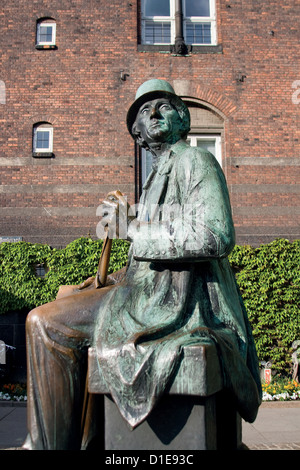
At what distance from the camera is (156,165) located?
7.97 ft

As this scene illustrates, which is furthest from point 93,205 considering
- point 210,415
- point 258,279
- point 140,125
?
point 210,415

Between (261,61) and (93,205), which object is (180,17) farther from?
(93,205)

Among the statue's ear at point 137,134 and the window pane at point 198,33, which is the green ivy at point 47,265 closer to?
the window pane at point 198,33

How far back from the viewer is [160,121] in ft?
7.80

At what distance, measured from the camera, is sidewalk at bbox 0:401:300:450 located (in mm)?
4932

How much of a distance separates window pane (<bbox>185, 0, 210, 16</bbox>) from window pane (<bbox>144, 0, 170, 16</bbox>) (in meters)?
0.58

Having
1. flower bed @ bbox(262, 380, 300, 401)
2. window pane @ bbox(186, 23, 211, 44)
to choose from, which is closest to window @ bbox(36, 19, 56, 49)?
window pane @ bbox(186, 23, 211, 44)

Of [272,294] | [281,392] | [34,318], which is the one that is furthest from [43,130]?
[34,318]

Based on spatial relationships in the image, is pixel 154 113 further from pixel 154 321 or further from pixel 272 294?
pixel 272 294

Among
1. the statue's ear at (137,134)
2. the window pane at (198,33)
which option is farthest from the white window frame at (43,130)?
the statue's ear at (137,134)

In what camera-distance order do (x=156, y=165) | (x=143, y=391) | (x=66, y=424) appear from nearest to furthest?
(x=143, y=391)
(x=66, y=424)
(x=156, y=165)

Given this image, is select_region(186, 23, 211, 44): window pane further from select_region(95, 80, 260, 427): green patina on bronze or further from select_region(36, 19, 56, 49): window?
select_region(95, 80, 260, 427): green patina on bronze

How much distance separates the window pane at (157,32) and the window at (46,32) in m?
2.55

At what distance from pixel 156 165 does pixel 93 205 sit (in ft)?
28.8
